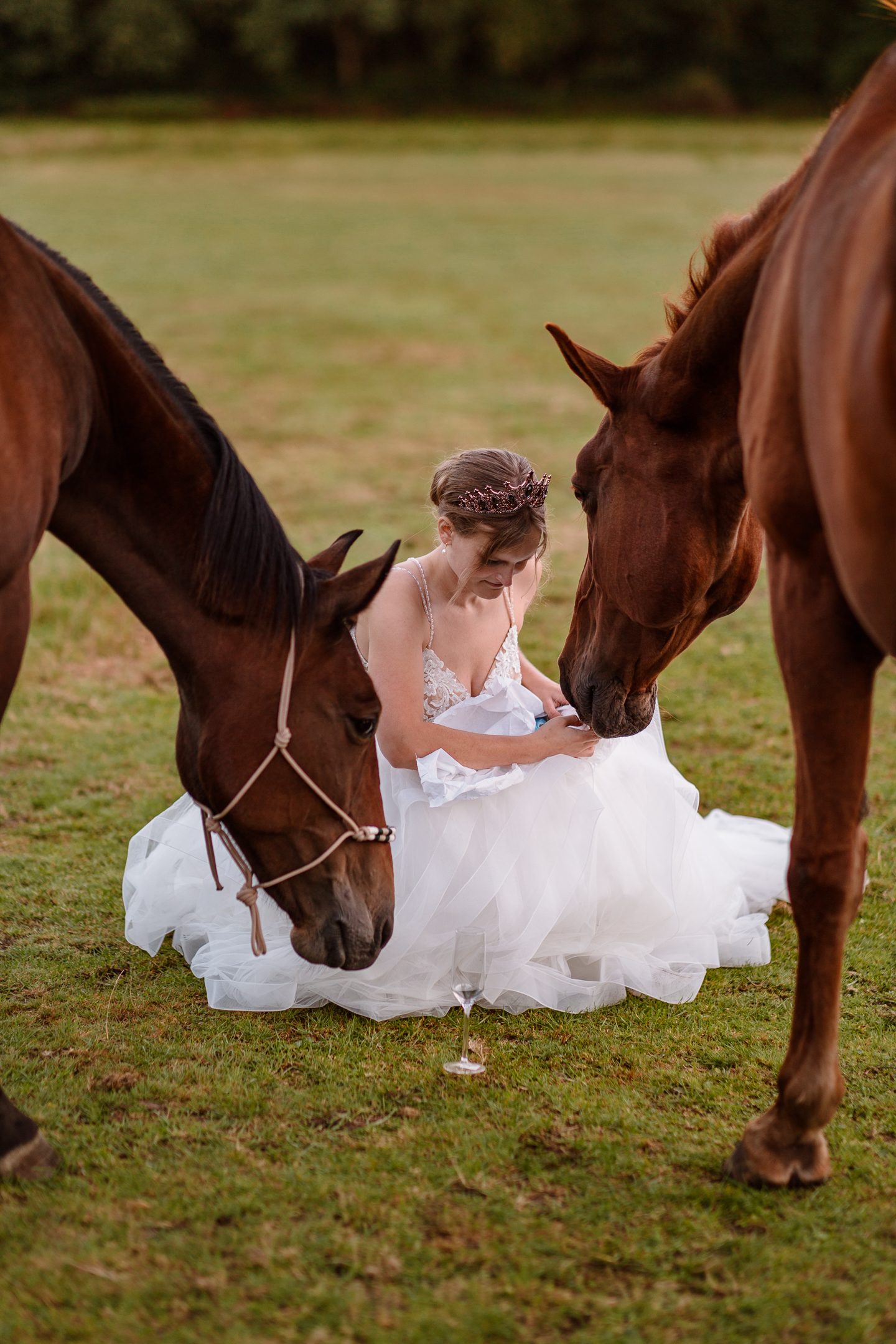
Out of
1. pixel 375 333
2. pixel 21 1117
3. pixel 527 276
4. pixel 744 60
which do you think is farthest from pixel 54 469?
pixel 744 60

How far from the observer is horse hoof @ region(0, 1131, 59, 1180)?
244 centimetres

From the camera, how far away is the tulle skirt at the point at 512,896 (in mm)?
3270

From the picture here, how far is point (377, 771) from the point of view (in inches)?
108

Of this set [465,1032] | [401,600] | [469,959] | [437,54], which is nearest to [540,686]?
[401,600]

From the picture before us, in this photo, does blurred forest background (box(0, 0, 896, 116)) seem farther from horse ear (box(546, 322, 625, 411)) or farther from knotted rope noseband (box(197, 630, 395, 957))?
knotted rope noseband (box(197, 630, 395, 957))

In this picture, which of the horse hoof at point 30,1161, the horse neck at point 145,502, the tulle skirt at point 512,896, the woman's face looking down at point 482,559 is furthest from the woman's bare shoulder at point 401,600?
the horse hoof at point 30,1161

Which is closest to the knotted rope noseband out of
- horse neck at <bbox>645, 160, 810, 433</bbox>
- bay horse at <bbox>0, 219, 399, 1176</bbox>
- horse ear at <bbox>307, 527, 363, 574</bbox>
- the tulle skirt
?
bay horse at <bbox>0, 219, 399, 1176</bbox>

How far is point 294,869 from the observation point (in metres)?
2.64

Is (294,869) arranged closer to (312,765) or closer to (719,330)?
(312,765)

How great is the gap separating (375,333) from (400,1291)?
1443 cm

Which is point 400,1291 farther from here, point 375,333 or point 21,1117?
point 375,333

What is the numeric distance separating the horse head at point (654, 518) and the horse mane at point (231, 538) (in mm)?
883

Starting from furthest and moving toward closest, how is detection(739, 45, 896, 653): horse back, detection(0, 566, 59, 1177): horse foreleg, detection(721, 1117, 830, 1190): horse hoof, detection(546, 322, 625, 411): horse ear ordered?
detection(546, 322, 625, 411): horse ear, detection(721, 1117, 830, 1190): horse hoof, detection(0, 566, 59, 1177): horse foreleg, detection(739, 45, 896, 653): horse back

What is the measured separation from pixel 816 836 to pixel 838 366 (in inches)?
37.9
